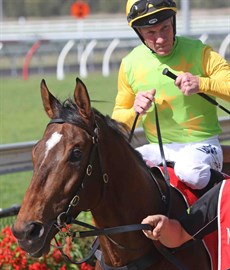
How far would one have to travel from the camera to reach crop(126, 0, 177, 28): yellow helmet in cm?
461

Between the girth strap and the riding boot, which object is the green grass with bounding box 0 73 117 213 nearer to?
the riding boot

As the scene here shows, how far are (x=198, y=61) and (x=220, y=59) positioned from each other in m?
0.14

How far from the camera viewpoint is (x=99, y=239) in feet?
14.0

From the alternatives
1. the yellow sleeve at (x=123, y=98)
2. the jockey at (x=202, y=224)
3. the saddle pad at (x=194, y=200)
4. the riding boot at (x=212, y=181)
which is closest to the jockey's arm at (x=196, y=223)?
the jockey at (x=202, y=224)

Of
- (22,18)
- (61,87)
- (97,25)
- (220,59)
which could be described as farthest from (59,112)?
(22,18)

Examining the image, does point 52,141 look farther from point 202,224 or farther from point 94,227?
point 202,224

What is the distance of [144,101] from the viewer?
447cm

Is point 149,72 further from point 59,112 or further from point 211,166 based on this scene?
point 59,112

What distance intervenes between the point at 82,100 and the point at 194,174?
962mm

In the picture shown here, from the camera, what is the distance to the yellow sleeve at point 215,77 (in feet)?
15.0

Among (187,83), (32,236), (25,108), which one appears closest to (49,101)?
(32,236)

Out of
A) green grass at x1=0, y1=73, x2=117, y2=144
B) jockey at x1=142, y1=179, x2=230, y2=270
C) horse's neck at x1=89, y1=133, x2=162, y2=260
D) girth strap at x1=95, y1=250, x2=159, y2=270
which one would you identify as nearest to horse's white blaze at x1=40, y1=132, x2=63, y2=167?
horse's neck at x1=89, y1=133, x2=162, y2=260

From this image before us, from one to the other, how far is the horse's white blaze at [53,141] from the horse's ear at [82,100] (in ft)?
0.57

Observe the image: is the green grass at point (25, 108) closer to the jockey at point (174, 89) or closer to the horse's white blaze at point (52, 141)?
the jockey at point (174, 89)
